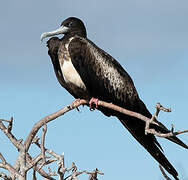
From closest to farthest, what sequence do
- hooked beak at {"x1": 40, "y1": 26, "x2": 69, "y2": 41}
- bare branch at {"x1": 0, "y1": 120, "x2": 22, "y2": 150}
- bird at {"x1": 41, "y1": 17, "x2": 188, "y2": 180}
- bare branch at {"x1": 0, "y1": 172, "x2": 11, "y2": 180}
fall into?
bare branch at {"x1": 0, "y1": 172, "x2": 11, "y2": 180}
bare branch at {"x1": 0, "y1": 120, "x2": 22, "y2": 150}
bird at {"x1": 41, "y1": 17, "x2": 188, "y2": 180}
hooked beak at {"x1": 40, "y1": 26, "x2": 69, "y2": 41}

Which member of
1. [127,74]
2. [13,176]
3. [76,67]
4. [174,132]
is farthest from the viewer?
[127,74]

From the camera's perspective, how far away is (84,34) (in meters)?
9.02

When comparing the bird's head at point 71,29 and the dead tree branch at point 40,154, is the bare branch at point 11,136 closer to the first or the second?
the dead tree branch at point 40,154

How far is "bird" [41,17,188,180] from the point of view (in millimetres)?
8070

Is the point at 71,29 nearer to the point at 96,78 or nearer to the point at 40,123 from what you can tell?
the point at 96,78

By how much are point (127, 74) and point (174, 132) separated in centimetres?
345

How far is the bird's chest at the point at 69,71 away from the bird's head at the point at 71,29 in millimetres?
705

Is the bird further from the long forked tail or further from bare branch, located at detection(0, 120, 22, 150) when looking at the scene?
bare branch, located at detection(0, 120, 22, 150)

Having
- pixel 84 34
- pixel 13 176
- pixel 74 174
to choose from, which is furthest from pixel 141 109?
pixel 13 176

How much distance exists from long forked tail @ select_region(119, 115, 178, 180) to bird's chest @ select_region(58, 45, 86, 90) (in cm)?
95

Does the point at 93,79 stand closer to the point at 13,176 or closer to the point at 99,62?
the point at 99,62

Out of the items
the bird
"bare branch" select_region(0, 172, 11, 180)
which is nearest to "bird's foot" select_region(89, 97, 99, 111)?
the bird

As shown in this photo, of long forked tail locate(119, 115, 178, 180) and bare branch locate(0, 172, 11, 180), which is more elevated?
long forked tail locate(119, 115, 178, 180)

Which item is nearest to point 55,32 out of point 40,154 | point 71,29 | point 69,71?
point 71,29
